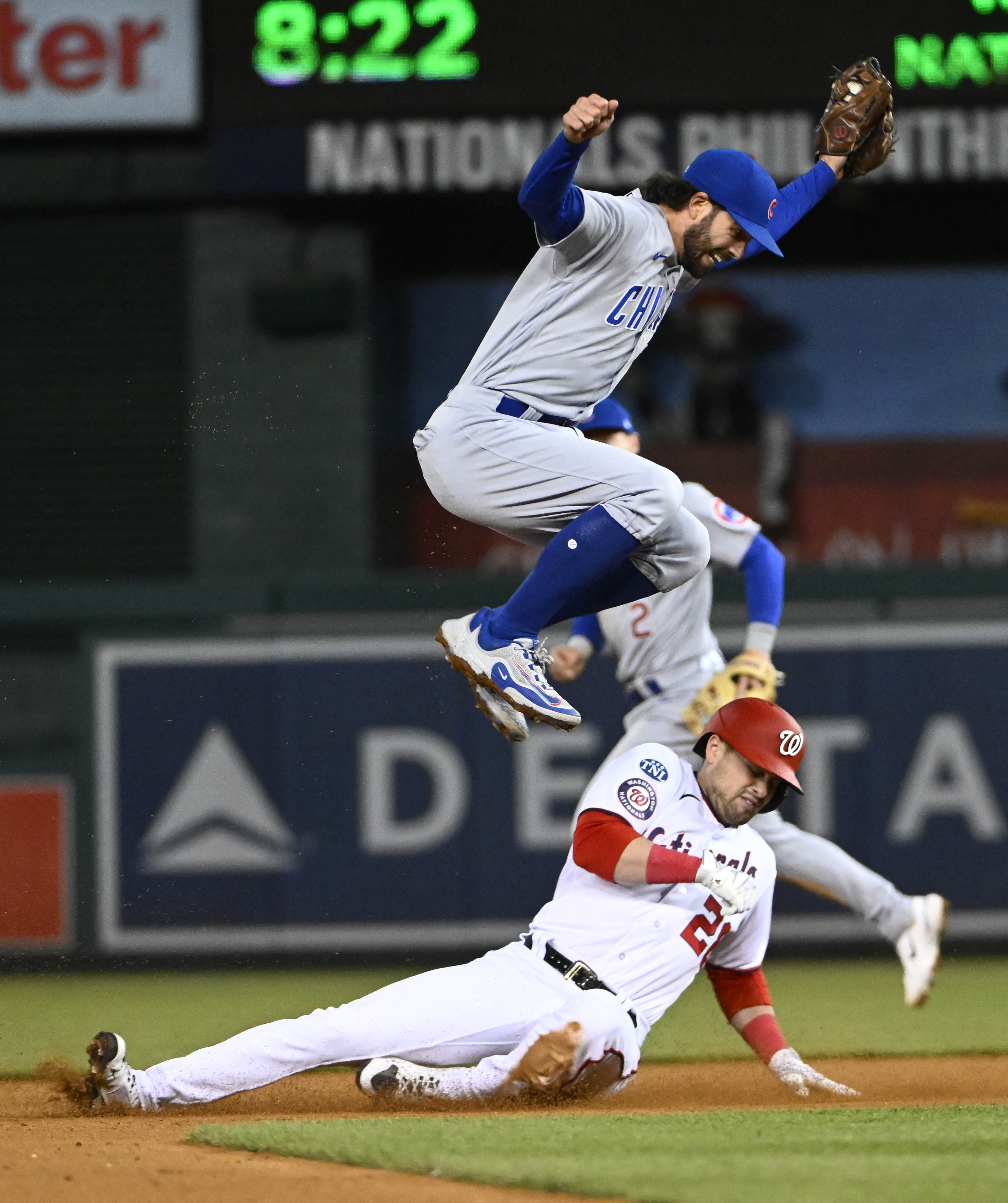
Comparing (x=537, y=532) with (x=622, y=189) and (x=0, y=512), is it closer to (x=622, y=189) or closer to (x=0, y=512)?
(x=622, y=189)

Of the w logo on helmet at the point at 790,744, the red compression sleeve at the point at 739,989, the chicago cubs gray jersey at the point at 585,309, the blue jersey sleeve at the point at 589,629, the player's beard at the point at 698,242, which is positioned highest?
the player's beard at the point at 698,242

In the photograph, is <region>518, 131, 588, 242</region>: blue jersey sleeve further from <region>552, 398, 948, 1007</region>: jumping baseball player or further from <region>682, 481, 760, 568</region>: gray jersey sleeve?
<region>682, 481, 760, 568</region>: gray jersey sleeve

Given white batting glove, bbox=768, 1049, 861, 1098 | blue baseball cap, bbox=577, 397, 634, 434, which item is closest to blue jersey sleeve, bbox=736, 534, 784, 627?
blue baseball cap, bbox=577, 397, 634, 434

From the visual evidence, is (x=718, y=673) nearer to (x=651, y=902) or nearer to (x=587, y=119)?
(x=651, y=902)

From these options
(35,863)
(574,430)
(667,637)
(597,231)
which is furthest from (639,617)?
(35,863)

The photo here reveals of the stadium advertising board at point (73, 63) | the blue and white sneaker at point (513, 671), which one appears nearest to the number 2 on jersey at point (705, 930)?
the blue and white sneaker at point (513, 671)

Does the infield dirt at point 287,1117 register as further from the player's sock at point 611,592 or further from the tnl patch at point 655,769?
the player's sock at point 611,592
